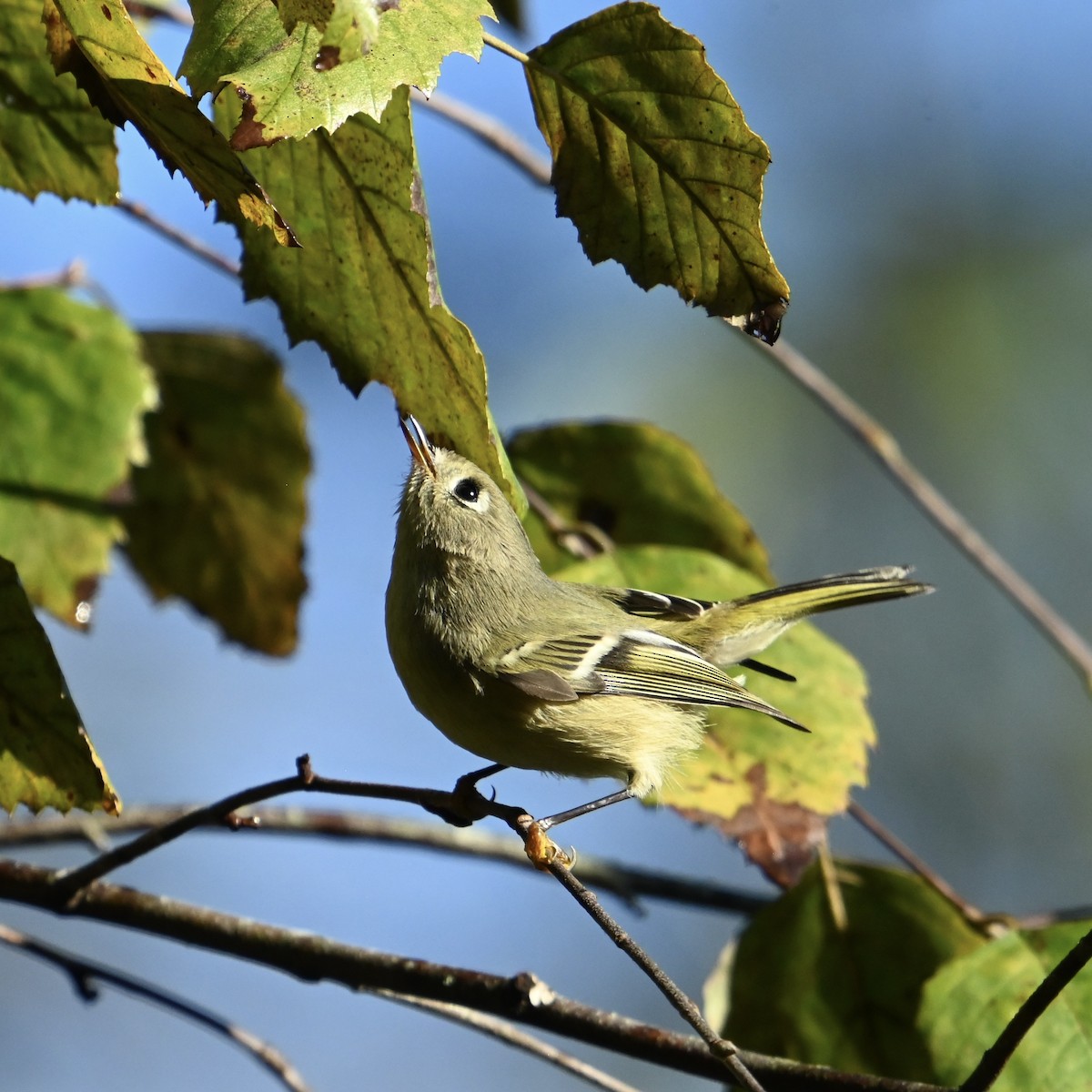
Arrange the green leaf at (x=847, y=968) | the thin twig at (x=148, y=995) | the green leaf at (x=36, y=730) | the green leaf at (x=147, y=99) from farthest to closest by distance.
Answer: the green leaf at (x=847, y=968), the thin twig at (x=148, y=995), the green leaf at (x=36, y=730), the green leaf at (x=147, y=99)

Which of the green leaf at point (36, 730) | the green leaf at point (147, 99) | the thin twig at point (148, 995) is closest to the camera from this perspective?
the green leaf at point (147, 99)

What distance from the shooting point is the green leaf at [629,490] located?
4.64 feet

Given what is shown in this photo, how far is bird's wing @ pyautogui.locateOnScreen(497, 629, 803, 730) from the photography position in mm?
1345

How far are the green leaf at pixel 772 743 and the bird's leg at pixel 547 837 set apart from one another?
0.32 ft

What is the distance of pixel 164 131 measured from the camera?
2.31 ft

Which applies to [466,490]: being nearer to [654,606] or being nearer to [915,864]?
[654,606]

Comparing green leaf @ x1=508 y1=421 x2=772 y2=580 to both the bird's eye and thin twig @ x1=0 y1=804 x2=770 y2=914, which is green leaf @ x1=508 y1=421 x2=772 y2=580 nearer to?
the bird's eye

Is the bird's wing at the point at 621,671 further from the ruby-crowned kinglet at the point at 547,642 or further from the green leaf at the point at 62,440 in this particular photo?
the green leaf at the point at 62,440

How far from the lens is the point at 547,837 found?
1107 millimetres

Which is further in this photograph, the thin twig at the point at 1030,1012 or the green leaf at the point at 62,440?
the green leaf at the point at 62,440

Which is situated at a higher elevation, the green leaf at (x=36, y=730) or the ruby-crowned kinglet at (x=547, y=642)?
the ruby-crowned kinglet at (x=547, y=642)

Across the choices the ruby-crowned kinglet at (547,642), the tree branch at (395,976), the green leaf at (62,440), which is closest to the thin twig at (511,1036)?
the tree branch at (395,976)

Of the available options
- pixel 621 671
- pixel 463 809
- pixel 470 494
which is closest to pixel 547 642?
pixel 621 671

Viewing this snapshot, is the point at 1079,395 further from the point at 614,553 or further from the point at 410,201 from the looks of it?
the point at 410,201
